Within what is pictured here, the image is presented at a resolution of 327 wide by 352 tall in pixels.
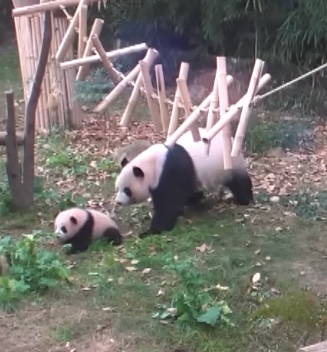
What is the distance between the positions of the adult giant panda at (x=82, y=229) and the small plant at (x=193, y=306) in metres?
0.95

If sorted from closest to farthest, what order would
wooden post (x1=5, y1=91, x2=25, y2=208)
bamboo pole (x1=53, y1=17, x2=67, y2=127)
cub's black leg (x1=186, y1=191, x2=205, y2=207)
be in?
wooden post (x1=5, y1=91, x2=25, y2=208), cub's black leg (x1=186, y1=191, x2=205, y2=207), bamboo pole (x1=53, y1=17, x2=67, y2=127)

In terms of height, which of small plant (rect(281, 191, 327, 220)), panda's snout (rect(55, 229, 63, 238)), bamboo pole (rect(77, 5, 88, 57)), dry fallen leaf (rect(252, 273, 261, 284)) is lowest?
small plant (rect(281, 191, 327, 220))

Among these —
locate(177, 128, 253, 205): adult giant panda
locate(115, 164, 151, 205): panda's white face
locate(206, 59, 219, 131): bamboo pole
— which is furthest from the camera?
locate(177, 128, 253, 205): adult giant panda

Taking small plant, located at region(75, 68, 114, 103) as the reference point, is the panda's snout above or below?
below

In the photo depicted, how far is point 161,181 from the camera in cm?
489

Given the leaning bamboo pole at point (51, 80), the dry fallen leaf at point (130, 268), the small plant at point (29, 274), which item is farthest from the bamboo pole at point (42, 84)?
the small plant at point (29, 274)

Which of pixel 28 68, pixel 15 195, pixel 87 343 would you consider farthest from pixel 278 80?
pixel 87 343

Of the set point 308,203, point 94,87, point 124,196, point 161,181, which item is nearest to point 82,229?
point 124,196

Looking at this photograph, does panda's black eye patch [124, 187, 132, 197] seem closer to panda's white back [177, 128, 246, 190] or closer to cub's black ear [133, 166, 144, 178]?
cub's black ear [133, 166, 144, 178]

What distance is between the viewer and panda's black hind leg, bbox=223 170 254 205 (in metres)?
5.09

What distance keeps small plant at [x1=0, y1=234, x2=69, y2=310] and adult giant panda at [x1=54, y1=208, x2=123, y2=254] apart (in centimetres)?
62

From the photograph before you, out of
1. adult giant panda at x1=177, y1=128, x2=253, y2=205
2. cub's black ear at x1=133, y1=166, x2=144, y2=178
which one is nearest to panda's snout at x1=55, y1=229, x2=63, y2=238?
cub's black ear at x1=133, y1=166, x2=144, y2=178

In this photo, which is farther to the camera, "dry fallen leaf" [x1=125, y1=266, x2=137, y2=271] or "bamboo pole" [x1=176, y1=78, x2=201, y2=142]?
"dry fallen leaf" [x1=125, y1=266, x2=137, y2=271]

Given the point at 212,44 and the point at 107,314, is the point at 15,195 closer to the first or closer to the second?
the point at 107,314
